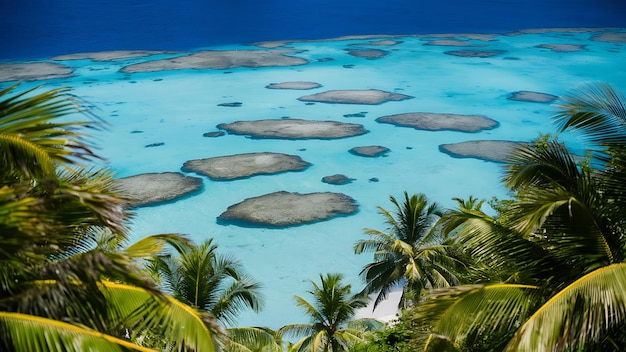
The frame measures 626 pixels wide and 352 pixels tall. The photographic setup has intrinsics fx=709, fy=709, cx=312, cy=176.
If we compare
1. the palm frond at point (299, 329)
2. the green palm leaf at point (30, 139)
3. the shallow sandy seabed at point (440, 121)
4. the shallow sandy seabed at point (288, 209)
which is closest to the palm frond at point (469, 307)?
the green palm leaf at point (30, 139)

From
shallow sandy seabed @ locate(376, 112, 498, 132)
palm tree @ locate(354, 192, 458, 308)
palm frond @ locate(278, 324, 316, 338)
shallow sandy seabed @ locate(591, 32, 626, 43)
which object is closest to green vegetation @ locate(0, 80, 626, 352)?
palm tree @ locate(354, 192, 458, 308)

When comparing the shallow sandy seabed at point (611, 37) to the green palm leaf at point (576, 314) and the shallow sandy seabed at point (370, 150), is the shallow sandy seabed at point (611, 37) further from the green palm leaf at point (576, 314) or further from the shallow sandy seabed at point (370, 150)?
the green palm leaf at point (576, 314)

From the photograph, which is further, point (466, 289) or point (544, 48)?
point (544, 48)

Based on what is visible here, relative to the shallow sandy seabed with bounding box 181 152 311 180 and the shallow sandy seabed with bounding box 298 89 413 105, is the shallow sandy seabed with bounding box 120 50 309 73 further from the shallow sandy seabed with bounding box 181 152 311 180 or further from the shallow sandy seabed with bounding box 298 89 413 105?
the shallow sandy seabed with bounding box 181 152 311 180

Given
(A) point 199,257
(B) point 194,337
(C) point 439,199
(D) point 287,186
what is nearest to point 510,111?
(C) point 439,199

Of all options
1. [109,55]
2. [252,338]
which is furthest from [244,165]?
[109,55]

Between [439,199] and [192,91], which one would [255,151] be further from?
Answer: [192,91]

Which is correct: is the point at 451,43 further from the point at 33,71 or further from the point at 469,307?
the point at 469,307
